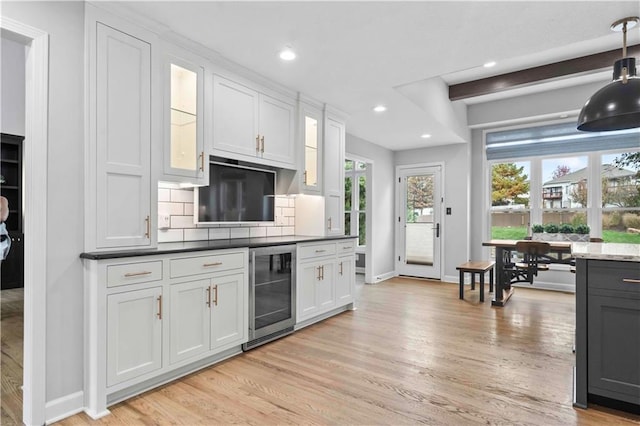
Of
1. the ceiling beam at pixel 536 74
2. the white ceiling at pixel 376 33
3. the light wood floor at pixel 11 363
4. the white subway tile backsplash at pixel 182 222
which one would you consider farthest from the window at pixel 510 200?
the light wood floor at pixel 11 363

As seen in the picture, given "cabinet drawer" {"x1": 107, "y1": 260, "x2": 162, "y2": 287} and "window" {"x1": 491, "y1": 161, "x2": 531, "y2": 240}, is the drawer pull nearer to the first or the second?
"cabinet drawer" {"x1": 107, "y1": 260, "x2": 162, "y2": 287}

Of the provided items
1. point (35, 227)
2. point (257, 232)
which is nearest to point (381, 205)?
point (257, 232)

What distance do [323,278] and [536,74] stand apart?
3910mm

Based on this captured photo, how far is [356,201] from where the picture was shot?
7.27 metres

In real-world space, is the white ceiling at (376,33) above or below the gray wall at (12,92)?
below

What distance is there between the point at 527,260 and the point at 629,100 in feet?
9.52

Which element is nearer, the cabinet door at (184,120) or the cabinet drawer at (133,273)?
the cabinet drawer at (133,273)

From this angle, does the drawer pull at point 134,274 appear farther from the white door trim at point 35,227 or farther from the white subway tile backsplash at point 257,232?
the white subway tile backsplash at point 257,232

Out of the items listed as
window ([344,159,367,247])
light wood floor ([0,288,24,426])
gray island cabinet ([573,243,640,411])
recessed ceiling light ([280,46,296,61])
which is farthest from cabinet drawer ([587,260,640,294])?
window ([344,159,367,247])

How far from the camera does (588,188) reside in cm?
575

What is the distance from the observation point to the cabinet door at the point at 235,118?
3.13 meters

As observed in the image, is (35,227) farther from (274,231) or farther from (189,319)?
(274,231)

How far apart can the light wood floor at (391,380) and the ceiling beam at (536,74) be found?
3072 mm

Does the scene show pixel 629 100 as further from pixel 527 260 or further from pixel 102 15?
pixel 102 15
